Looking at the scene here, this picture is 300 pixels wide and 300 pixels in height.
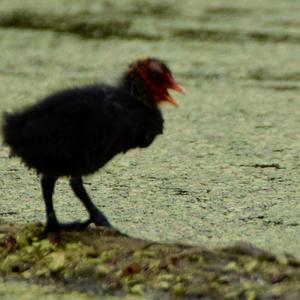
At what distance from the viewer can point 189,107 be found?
4.68m

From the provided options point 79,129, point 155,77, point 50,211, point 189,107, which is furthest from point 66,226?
point 189,107

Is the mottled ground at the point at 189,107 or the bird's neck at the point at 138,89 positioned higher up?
the bird's neck at the point at 138,89

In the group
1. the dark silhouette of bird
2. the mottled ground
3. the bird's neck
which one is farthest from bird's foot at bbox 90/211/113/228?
the bird's neck

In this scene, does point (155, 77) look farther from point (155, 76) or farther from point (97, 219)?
point (97, 219)

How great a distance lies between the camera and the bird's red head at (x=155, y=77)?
9.32 ft

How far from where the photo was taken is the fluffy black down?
270cm

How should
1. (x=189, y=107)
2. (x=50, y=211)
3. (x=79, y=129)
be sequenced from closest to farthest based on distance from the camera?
(x=79, y=129) < (x=50, y=211) < (x=189, y=107)

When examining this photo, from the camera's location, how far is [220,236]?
2967 millimetres

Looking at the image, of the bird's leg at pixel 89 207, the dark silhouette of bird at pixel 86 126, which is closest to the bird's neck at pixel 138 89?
the dark silhouette of bird at pixel 86 126

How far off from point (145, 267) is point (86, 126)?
1.18ft

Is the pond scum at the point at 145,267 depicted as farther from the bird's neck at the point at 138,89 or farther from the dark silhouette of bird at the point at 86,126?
the bird's neck at the point at 138,89

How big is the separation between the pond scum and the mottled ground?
211 millimetres

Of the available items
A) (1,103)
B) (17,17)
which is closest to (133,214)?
(1,103)

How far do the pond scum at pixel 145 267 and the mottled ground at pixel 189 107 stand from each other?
8.3 inches
